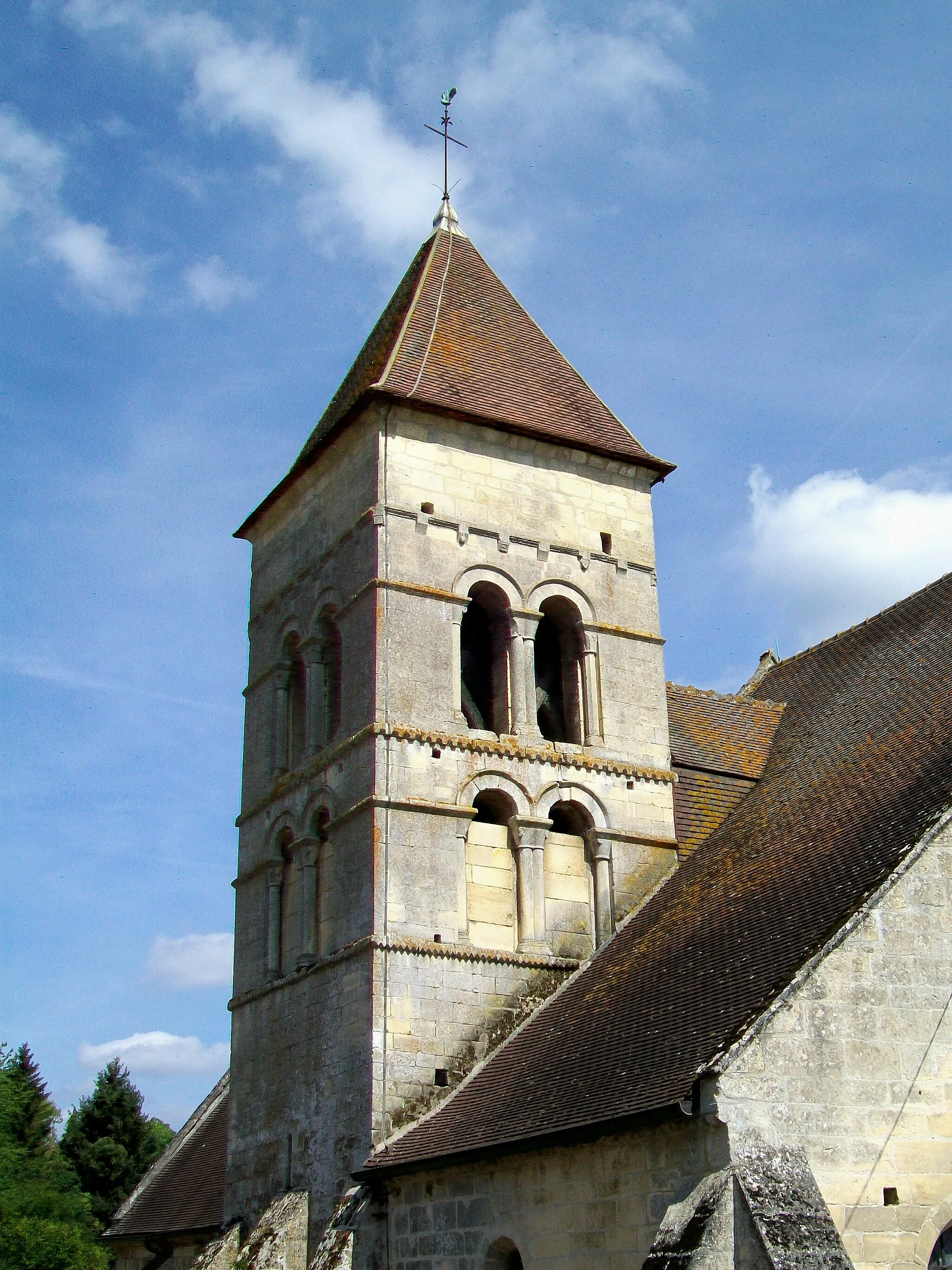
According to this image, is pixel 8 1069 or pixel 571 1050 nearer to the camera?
pixel 571 1050

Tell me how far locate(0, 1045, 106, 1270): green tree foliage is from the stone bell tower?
1562 centimetres

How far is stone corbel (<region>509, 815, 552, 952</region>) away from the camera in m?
16.0

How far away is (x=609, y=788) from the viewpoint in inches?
675

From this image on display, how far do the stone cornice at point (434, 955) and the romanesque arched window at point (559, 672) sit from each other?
9.31ft

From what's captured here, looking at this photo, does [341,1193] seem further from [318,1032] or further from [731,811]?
[731,811]

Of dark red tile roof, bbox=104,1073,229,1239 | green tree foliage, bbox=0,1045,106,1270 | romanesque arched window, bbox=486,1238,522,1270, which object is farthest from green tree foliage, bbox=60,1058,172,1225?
romanesque arched window, bbox=486,1238,522,1270

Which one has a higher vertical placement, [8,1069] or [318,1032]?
[8,1069]

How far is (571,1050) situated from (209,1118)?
1313 cm

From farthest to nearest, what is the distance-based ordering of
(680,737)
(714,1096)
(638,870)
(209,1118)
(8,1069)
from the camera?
1. (8,1069)
2. (209,1118)
3. (680,737)
4. (638,870)
5. (714,1096)

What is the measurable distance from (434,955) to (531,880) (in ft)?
5.14

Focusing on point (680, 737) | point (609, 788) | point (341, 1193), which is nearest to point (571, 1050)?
point (341, 1193)

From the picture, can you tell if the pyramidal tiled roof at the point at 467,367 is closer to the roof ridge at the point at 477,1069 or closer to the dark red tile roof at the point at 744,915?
the dark red tile roof at the point at 744,915

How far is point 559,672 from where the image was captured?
18.3m

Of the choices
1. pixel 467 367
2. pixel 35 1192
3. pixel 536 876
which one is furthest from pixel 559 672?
pixel 35 1192
